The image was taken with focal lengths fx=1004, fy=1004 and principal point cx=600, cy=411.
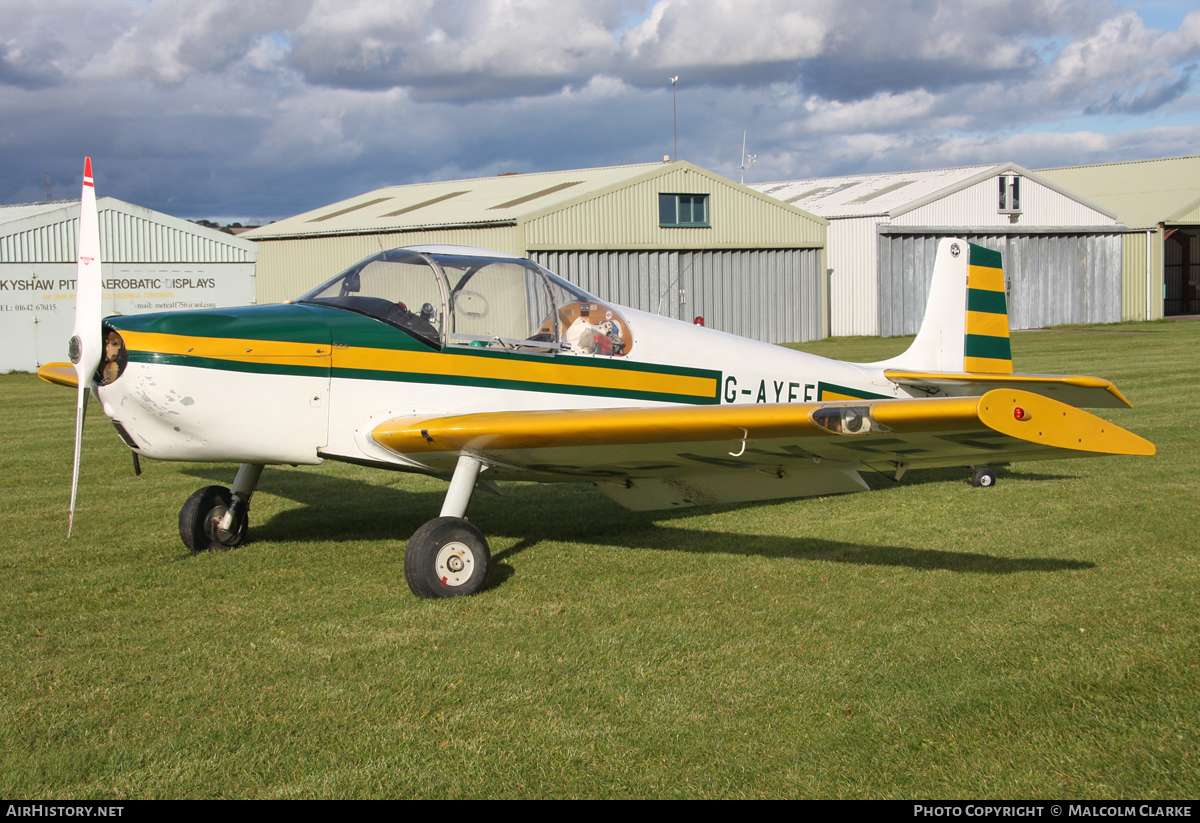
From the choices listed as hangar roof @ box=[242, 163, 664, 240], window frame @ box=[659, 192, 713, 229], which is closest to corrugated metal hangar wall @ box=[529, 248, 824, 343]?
window frame @ box=[659, 192, 713, 229]

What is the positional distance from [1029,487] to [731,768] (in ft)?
18.0

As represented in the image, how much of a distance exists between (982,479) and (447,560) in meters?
4.64

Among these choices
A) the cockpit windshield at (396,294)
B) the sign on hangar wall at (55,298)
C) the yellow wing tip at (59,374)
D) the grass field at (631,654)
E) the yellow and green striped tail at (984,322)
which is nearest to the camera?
the grass field at (631,654)

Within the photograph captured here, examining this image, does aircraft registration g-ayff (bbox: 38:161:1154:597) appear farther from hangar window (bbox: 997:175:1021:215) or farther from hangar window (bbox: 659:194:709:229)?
hangar window (bbox: 997:175:1021:215)

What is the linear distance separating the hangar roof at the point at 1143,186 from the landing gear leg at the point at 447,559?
121 ft

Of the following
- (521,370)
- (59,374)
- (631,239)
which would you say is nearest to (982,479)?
(521,370)

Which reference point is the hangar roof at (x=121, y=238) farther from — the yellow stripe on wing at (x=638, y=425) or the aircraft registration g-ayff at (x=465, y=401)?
the yellow stripe on wing at (x=638, y=425)

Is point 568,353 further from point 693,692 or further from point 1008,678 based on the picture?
point 1008,678

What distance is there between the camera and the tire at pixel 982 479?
787 centimetres

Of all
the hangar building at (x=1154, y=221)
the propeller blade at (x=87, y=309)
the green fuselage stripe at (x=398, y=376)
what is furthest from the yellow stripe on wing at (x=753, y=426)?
the hangar building at (x=1154, y=221)

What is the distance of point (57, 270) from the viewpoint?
72.4 ft

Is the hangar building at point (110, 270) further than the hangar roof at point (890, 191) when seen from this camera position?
No

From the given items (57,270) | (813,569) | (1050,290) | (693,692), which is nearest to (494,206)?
(57,270)

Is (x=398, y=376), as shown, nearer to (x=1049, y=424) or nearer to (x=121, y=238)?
(x=1049, y=424)
